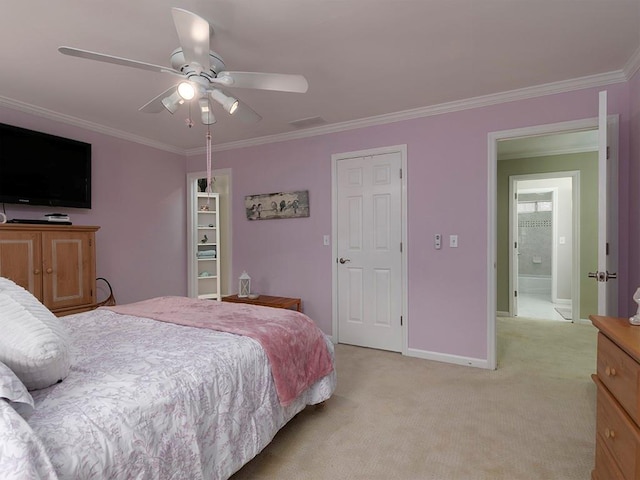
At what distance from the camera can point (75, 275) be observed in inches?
116

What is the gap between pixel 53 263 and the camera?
278cm

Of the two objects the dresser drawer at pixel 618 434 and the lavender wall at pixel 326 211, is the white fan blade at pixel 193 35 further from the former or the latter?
the dresser drawer at pixel 618 434

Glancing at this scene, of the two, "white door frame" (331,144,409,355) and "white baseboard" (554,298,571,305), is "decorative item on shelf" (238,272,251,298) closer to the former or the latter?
"white door frame" (331,144,409,355)

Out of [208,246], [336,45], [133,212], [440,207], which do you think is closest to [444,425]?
[440,207]

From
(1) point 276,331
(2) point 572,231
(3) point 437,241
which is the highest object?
(2) point 572,231

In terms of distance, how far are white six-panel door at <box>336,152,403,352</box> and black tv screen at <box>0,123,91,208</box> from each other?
260 centimetres

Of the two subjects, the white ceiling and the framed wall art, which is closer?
the white ceiling

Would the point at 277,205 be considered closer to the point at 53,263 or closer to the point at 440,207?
the point at 440,207

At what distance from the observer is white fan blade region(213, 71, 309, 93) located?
1829 mm

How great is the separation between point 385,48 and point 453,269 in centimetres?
196

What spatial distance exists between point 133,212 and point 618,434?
14.4 feet

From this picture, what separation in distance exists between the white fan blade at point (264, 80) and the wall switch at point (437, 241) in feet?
6.32

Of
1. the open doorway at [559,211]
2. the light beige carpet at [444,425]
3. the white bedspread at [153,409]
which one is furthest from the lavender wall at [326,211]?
the white bedspread at [153,409]

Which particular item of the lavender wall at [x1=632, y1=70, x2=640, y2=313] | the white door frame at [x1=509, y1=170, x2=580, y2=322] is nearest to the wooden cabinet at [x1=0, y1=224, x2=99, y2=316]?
the lavender wall at [x1=632, y1=70, x2=640, y2=313]
